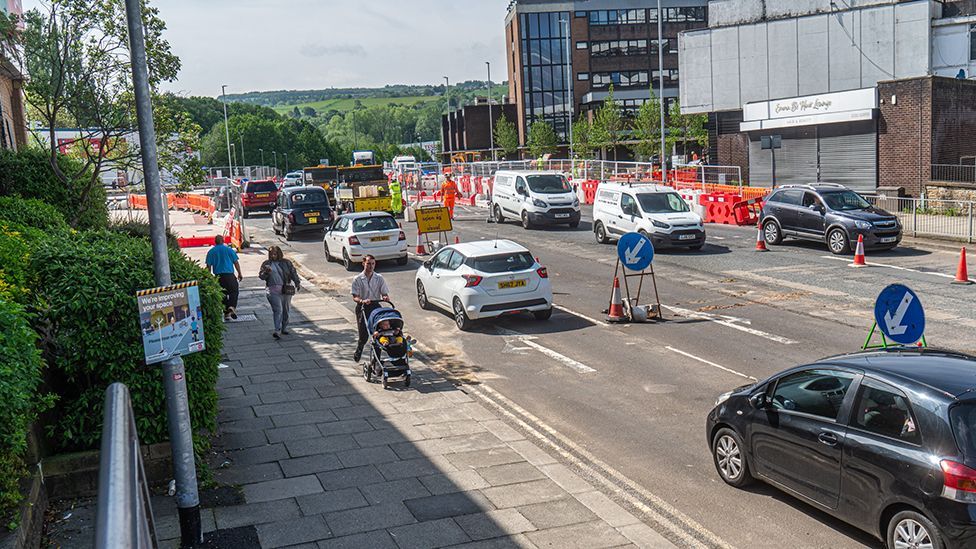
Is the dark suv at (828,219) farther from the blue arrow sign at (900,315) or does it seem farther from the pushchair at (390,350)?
the pushchair at (390,350)

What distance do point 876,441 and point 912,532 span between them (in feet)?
2.37

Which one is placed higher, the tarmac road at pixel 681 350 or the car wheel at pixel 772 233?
the car wheel at pixel 772 233

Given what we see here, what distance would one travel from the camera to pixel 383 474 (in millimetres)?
9305

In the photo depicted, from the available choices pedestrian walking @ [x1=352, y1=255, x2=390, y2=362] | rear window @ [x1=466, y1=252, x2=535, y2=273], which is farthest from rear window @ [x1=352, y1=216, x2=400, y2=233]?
pedestrian walking @ [x1=352, y1=255, x2=390, y2=362]

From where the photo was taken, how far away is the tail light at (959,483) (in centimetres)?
637

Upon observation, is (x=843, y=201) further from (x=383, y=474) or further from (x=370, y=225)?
(x=383, y=474)

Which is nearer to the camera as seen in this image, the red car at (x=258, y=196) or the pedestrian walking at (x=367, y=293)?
the pedestrian walking at (x=367, y=293)

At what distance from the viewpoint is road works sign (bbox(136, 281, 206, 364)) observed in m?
7.50

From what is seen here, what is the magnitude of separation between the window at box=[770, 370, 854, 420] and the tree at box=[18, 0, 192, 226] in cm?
1438

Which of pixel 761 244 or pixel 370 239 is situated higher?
pixel 370 239

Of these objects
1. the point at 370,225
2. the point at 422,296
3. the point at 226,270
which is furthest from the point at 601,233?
the point at 226,270

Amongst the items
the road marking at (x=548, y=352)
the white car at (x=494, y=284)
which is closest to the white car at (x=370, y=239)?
the white car at (x=494, y=284)

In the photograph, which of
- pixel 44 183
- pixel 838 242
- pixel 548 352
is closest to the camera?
pixel 548 352

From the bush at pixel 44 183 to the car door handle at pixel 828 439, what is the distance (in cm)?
1591
